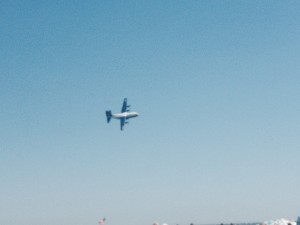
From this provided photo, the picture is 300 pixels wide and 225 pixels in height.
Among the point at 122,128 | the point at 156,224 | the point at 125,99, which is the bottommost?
the point at 156,224

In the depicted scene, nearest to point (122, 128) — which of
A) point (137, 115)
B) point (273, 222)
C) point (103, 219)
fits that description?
point (137, 115)

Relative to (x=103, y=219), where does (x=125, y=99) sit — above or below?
above

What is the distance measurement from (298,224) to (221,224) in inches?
271

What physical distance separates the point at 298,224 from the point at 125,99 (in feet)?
135

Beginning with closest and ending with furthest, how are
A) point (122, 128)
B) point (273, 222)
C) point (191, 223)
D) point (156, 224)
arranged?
point (156, 224)
point (191, 223)
point (273, 222)
point (122, 128)

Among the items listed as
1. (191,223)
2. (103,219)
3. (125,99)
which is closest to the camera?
(103,219)

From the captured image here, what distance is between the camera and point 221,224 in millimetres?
32344

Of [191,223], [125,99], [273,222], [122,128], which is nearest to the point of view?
[191,223]

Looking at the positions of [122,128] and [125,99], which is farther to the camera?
[125,99]

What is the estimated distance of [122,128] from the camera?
64.2 meters

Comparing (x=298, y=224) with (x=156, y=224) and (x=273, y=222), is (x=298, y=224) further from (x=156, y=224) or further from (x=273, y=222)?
(x=156, y=224)

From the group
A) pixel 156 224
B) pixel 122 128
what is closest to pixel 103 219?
pixel 156 224

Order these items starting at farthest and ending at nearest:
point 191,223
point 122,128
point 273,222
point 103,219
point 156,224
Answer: point 122,128, point 273,222, point 191,223, point 103,219, point 156,224

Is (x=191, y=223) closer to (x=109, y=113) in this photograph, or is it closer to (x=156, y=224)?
(x=156, y=224)
